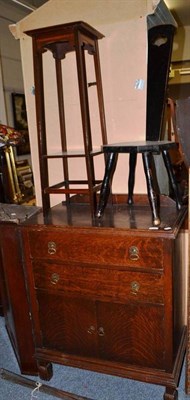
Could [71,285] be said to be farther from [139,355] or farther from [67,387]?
[67,387]

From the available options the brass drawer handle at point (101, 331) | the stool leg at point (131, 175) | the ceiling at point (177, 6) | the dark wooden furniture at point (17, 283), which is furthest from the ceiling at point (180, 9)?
the brass drawer handle at point (101, 331)

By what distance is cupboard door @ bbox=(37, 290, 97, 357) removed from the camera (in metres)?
1.59

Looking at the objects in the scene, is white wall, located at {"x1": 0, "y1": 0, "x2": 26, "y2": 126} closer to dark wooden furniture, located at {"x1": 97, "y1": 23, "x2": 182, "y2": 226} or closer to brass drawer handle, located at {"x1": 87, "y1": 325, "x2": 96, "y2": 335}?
dark wooden furniture, located at {"x1": 97, "y1": 23, "x2": 182, "y2": 226}

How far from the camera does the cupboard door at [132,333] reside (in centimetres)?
147

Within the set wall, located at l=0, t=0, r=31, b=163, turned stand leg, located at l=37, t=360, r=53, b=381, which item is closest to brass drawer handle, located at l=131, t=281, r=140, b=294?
turned stand leg, located at l=37, t=360, r=53, b=381

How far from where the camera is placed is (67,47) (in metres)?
1.70

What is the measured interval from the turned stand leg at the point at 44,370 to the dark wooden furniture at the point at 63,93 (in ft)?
2.63

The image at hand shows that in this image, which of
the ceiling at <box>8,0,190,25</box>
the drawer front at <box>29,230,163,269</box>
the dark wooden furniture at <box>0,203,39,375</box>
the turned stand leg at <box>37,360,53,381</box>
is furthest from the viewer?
the ceiling at <box>8,0,190,25</box>

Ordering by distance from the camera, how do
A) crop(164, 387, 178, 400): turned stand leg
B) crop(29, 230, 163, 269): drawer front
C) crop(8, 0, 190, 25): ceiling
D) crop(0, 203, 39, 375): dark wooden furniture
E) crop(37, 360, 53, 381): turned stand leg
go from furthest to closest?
crop(8, 0, 190, 25): ceiling
crop(37, 360, 53, 381): turned stand leg
crop(0, 203, 39, 375): dark wooden furniture
crop(164, 387, 178, 400): turned stand leg
crop(29, 230, 163, 269): drawer front

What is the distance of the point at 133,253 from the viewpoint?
1396mm

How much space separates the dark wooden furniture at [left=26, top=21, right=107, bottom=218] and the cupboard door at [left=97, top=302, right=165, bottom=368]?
1.56ft

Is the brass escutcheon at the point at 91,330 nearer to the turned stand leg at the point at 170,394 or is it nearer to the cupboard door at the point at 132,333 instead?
the cupboard door at the point at 132,333

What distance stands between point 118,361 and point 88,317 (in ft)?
0.83

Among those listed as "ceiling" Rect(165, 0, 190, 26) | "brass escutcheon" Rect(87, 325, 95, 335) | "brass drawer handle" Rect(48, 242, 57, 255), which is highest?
"ceiling" Rect(165, 0, 190, 26)
